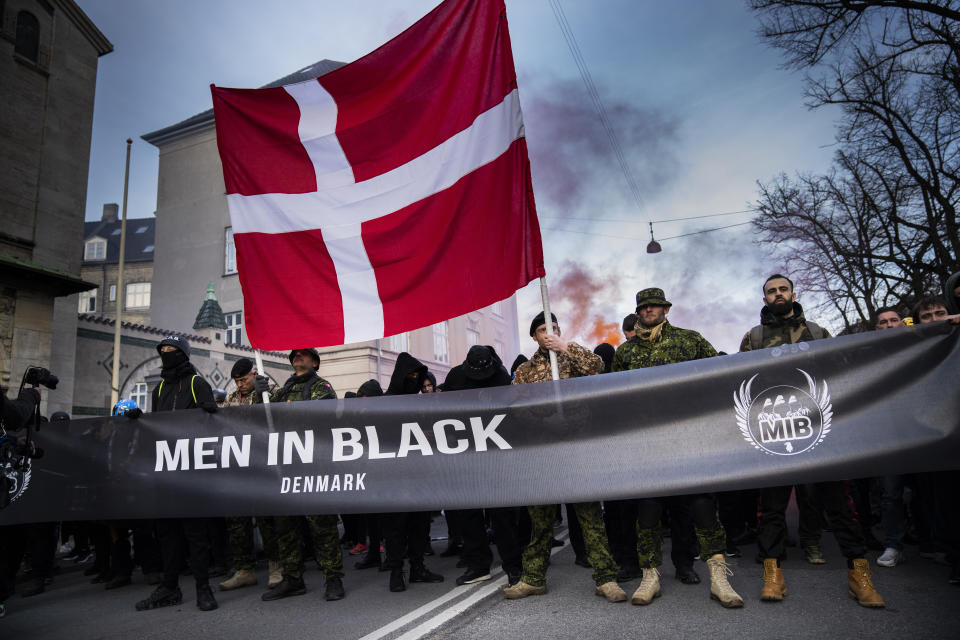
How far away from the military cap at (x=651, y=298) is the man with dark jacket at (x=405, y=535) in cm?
209

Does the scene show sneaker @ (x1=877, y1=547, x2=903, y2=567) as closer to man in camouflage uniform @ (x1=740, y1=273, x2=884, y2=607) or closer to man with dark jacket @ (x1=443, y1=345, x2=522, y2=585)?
man in camouflage uniform @ (x1=740, y1=273, x2=884, y2=607)

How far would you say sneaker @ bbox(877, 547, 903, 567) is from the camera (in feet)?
16.5

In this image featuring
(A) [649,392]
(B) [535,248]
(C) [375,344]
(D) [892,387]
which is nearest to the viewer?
(D) [892,387]

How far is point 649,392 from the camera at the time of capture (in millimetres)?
4277

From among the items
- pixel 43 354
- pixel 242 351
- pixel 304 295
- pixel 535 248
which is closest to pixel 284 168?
pixel 304 295

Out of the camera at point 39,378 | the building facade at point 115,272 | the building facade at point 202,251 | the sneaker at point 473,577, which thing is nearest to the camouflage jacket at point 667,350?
the sneaker at point 473,577

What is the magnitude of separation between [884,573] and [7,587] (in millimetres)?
6665

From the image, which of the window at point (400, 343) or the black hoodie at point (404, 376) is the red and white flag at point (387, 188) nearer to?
the black hoodie at point (404, 376)

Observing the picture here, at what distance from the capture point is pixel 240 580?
5.86 metres

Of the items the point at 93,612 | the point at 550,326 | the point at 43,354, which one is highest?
the point at 43,354

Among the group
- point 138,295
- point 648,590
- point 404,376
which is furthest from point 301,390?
point 138,295

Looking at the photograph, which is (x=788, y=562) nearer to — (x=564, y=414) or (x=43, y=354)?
(x=564, y=414)

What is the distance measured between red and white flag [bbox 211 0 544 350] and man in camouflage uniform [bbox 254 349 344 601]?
0.72 metres

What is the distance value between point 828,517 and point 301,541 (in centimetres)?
399
